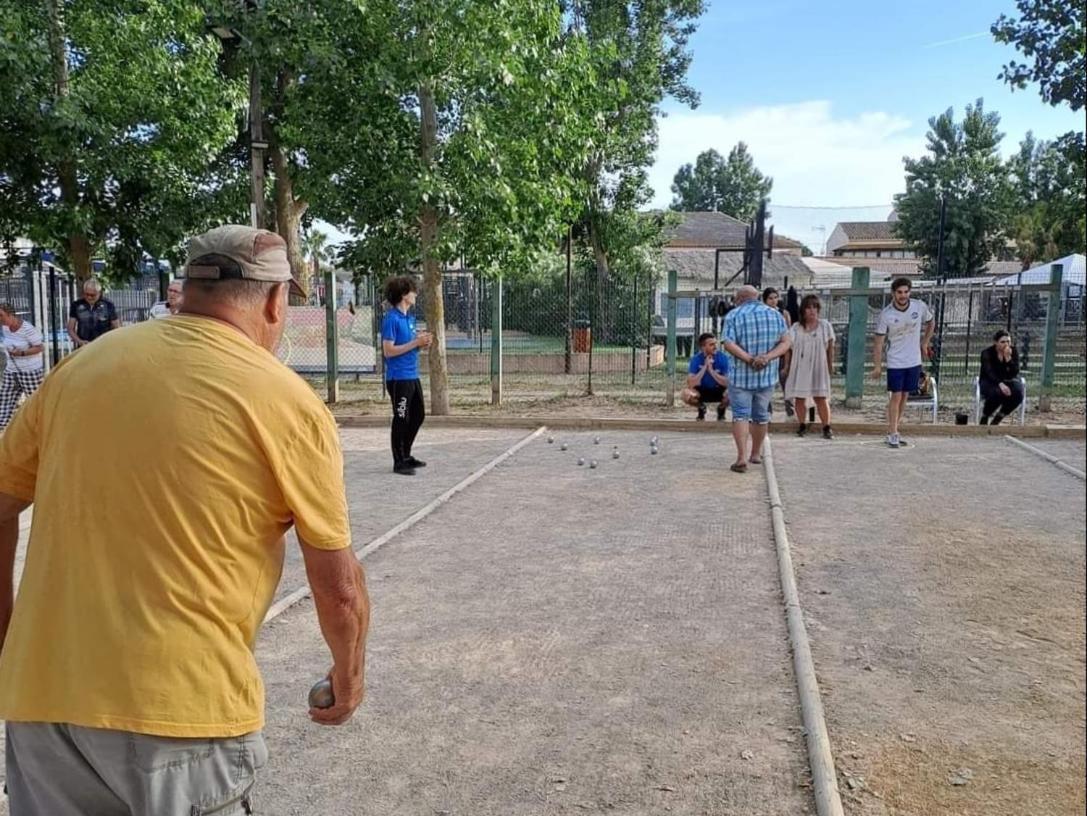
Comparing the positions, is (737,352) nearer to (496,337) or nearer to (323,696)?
(496,337)

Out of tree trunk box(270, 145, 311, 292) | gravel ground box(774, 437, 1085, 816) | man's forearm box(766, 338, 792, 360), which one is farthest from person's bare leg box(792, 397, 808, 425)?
tree trunk box(270, 145, 311, 292)

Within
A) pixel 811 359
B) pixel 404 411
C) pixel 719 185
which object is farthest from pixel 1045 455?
pixel 719 185

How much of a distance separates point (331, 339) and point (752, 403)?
8.91 metres

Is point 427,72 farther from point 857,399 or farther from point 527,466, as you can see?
point 857,399

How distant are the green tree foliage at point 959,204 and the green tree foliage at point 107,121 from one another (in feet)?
86.0

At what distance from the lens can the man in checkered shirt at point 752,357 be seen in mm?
8664

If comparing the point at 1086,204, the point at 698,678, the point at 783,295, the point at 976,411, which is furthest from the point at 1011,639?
the point at 783,295

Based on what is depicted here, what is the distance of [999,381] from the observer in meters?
11.7

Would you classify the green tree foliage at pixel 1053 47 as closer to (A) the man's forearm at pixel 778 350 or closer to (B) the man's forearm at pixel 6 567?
(B) the man's forearm at pixel 6 567

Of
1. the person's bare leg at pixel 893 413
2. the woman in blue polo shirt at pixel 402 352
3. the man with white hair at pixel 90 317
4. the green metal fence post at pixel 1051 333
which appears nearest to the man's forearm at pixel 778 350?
the person's bare leg at pixel 893 413

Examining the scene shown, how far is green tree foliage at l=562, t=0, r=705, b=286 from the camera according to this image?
2247cm

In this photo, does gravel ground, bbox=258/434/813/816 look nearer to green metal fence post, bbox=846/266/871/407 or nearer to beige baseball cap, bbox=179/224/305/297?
beige baseball cap, bbox=179/224/305/297

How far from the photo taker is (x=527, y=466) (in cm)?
959

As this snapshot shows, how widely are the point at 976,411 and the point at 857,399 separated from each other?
5.85 feet
